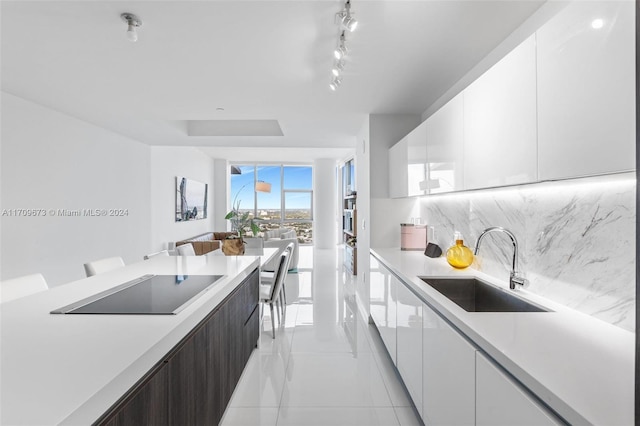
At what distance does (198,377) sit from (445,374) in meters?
1.12

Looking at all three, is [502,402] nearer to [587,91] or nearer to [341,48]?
[587,91]

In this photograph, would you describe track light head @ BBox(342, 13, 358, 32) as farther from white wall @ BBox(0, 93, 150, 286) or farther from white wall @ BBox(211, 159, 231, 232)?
white wall @ BBox(211, 159, 231, 232)

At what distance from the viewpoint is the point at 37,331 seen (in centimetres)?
121

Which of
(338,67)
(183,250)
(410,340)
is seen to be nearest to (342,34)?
(338,67)

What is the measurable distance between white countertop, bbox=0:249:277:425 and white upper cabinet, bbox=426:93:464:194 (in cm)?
163

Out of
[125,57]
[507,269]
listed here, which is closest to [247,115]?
[125,57]

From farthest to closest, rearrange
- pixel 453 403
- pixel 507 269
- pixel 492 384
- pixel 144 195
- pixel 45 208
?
pixel 144 195
pixel 45 208
pixel 507 269
pixel 453 403
pixel 492 384

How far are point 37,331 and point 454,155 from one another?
88.6 inches

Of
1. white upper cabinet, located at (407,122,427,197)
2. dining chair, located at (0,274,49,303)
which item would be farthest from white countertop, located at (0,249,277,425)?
white upper cabinet, located at (407,122,427,197)

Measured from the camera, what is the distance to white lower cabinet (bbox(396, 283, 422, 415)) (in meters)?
1.92

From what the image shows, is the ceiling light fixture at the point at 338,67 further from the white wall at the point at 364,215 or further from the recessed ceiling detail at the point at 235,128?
the recessed ceiling detail at the point at 235,128

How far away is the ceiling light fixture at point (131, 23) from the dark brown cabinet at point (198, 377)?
170 centimetres

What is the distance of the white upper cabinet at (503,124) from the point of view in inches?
54.9

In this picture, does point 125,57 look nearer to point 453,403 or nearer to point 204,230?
point 453,403
